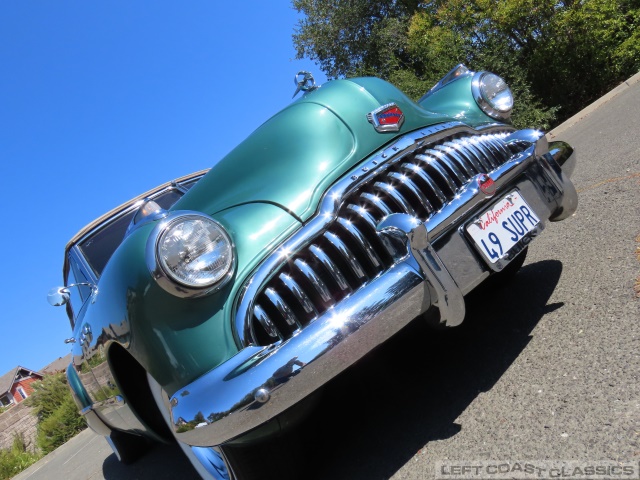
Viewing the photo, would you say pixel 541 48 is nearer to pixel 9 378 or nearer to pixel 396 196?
pixel 396 196

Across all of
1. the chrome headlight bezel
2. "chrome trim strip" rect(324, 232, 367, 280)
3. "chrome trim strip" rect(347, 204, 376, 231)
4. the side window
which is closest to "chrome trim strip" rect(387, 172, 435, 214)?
"chrome trim strip" rect(347, 204, 376, 231)

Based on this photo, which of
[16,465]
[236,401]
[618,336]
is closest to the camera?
[236,401]

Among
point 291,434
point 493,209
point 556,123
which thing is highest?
point 493,209

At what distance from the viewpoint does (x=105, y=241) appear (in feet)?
12.2

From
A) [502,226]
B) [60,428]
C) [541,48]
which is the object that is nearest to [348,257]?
[502,226]

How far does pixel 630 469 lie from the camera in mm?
1533

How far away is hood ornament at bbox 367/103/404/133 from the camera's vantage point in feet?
8.70

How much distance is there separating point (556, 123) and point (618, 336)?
32.1 feet

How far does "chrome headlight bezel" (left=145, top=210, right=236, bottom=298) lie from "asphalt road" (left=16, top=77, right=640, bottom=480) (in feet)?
2.82

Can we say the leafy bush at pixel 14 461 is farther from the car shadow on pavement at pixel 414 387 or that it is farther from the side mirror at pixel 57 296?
the side mirror at pixel 57 296

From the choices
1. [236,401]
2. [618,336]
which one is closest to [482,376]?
[618,336]

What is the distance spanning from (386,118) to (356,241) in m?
0.78

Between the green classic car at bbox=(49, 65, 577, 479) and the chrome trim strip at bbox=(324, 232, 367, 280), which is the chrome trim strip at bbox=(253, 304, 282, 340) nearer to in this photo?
the green classic car at bbox=(49, 65, 577, 479)

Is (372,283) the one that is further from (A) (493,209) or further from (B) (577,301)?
(B) (577,301)
